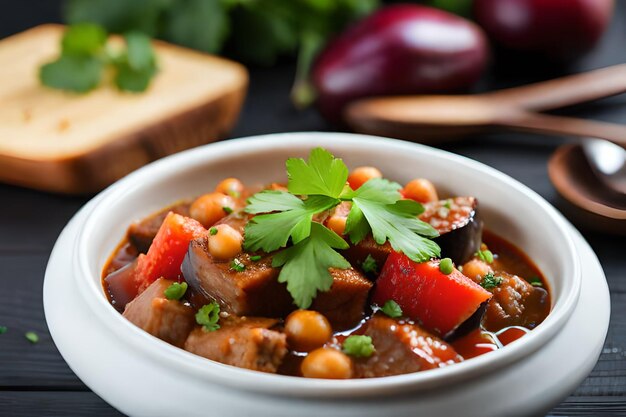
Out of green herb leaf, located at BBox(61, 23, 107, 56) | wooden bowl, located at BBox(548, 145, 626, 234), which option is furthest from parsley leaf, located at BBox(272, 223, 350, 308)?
green herb leaf, located at BBox(61, 23, 107, 56)

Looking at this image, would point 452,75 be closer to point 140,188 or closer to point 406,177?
point 406,177

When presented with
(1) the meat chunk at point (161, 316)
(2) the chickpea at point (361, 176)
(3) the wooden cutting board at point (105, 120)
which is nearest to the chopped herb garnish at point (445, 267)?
(2) the chickpea at point (361, 176)

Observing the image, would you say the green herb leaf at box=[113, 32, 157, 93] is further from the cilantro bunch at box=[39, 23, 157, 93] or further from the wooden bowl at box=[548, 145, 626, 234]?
the wooden bowl at box=[548, 145, 626, 234]

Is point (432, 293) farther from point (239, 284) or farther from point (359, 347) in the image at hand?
point (239, 284)

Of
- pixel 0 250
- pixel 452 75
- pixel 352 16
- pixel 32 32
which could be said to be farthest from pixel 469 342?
pixel 32 32

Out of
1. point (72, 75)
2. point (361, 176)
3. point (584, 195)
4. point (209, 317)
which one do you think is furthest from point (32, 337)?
point (584, 195)

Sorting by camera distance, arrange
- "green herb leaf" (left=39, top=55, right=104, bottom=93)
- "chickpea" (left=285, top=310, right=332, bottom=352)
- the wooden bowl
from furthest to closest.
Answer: "green herb leaf" (left=39, top=55, right=104, bottom=93)
the wooden bowl
"chickpea" (left=285, top=310, right=332, bottom=352)
